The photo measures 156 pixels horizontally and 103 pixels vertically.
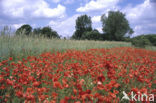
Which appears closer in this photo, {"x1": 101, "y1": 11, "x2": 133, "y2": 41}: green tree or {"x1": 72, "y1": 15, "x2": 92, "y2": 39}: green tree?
{"x1": 101, "y1": 11, "x2": 133, "y2": 41}: green tree

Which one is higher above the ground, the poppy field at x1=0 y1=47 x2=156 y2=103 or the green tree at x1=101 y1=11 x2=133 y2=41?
the green tree at x1=101 y1=11 x2=133 y2=41

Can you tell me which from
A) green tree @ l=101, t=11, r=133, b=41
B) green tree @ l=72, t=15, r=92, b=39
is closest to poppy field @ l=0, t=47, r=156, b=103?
green tree @ l=101, t=11, r=133, b=41

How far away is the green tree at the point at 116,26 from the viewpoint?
4003 centimetres

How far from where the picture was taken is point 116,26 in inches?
1599

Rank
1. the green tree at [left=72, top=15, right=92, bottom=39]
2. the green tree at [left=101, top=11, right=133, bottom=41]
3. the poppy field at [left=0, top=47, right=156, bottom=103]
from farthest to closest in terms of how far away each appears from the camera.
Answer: the green tree at [left=72, top=15, right=92, bottom=39], the green tree at [left=101, top=11, right=133, bottom=41], the poppy field at [left=0, top=47, right=156, bottom=103]

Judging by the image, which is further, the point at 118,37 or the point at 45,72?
the point at 118,37

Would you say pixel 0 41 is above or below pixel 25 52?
above

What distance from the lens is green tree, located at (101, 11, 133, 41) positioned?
40.0 metres

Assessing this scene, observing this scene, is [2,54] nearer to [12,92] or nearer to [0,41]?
[0,41]

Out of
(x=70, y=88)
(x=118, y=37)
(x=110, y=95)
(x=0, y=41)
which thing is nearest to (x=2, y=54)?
(x=0, y=41)

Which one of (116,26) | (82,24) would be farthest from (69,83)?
(82,24)

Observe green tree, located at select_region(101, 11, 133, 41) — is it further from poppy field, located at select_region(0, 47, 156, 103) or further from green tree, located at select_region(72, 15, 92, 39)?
poppy field, located at select_region(0, 47, 156, 103)

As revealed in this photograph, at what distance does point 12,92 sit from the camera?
2.63 m

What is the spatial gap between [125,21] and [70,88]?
136 ft
